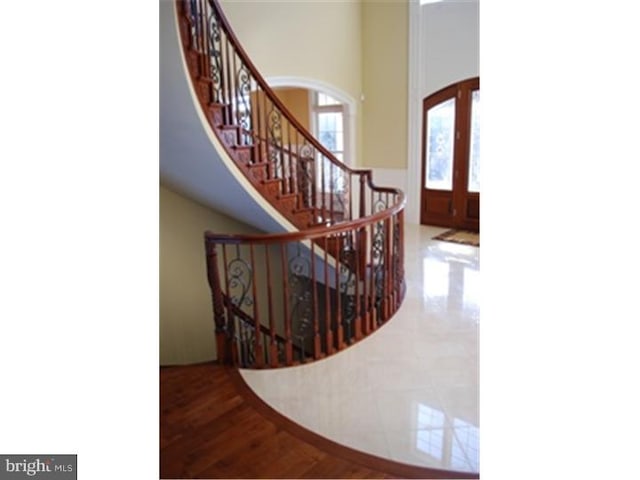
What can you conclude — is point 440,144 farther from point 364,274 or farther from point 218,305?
point 218,305

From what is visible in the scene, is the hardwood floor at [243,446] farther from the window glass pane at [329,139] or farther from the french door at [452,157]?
the window glass pane at [329,139]

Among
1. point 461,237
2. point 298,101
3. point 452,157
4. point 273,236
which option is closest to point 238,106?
point 273,236

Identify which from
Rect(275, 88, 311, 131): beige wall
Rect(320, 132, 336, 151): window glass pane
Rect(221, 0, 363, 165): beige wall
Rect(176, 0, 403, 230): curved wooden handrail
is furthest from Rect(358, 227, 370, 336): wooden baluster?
Rect(275, 88, 311, 131): beige wall

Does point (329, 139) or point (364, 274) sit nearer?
point (364, 274)

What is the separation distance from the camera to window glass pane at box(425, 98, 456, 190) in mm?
7363

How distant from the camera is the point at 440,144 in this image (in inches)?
297

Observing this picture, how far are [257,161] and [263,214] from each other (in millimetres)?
486

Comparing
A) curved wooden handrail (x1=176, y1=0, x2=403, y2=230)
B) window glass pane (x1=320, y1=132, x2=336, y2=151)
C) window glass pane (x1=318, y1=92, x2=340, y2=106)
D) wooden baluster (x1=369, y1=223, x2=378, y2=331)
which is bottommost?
wooden baluster (x1=369, y1=223, x2=378, y2=331)

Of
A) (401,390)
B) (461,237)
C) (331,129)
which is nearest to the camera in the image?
(401,390)

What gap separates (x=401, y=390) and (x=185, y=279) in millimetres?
3026

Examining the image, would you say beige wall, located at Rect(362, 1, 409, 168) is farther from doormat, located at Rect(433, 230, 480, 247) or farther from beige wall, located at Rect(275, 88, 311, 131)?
beige wall, located at Rect(275, 88, 311, 131)

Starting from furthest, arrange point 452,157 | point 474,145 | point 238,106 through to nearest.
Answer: point 452,157, point 474,145, point 238,106

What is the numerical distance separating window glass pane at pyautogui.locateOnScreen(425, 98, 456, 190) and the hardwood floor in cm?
574
